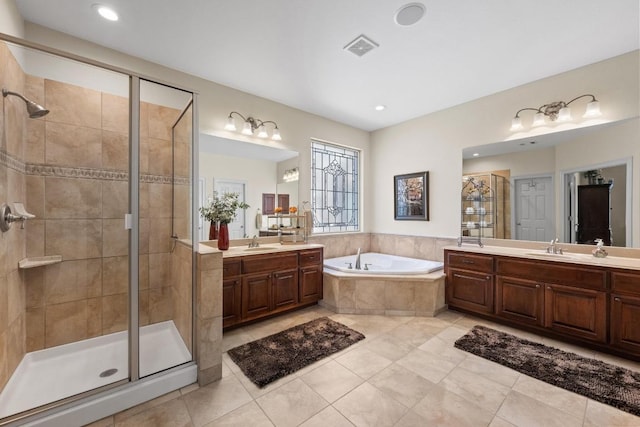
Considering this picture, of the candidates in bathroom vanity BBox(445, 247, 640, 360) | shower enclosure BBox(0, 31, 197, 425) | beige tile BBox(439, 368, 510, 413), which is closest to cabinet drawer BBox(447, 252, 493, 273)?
bathroom vanity BBox(445, 247, 640, 360)

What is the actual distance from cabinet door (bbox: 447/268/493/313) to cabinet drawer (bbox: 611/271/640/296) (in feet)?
3.12

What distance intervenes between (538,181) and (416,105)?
1.81m

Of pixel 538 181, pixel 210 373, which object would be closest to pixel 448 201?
pixel 538 181

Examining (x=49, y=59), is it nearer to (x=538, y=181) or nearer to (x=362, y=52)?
(x=362, y=52)

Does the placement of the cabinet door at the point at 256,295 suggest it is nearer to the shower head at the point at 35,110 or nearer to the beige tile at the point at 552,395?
the shower head at the point at 35,110

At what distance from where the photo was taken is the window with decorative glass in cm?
421

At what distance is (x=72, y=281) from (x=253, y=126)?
244 centimetres

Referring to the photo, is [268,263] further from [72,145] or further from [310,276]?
[72,145]

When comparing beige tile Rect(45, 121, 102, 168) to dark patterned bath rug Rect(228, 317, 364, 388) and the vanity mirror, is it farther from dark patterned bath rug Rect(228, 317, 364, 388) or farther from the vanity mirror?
the vanity mirror

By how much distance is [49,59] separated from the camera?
2098 mm

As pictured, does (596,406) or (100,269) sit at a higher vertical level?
(100,269)

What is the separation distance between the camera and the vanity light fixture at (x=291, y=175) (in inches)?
149

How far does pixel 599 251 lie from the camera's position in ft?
8.61

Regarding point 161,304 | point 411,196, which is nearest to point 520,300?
point 411,196
